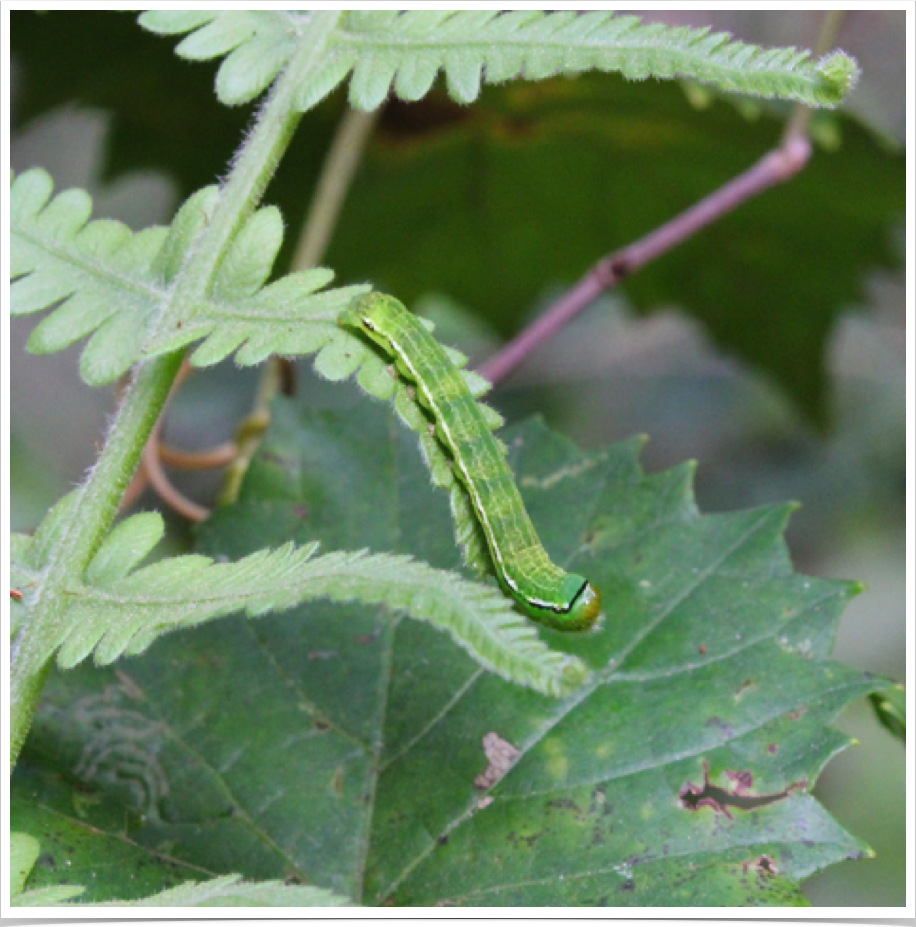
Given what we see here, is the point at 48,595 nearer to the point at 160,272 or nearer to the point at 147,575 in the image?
the point at 147,575

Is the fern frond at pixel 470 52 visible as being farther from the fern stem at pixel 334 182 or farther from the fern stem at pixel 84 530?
the fern stem at pixel 334 182

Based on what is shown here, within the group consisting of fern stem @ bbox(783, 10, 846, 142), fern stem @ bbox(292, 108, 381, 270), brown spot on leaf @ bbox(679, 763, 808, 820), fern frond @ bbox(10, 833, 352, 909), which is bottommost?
brown spot on leaf @ bbox(679, 763, 808, 820)

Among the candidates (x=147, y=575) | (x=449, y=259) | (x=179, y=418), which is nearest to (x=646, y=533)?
(x=147, y=575)

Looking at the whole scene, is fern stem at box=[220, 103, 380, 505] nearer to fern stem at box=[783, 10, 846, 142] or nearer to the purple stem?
the purple stem

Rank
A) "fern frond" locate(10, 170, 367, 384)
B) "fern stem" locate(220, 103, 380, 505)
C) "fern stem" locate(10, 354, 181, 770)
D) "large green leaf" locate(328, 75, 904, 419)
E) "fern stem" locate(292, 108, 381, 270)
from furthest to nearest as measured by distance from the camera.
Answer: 1. "large green leaf" locate(328, 75, 904, 419)
2. "fern stem" locate(292, 108, 381, 270)
3. "fern stem" locate(220, 103, 380, 505)
4. "fern frond" locate(10, 170, 367, 384)
5. "fern stem" locate(10, 354, 181, 770)

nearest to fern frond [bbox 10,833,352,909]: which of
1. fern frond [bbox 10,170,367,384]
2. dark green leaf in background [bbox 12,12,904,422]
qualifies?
fern frond [bbox 10,170,367,384]

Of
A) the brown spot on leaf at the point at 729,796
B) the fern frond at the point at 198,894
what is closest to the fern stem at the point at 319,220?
the fern frond at the point at 198,894

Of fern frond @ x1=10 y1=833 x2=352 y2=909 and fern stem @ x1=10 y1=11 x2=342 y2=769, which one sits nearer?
fern frond @ x1=10 y1=833 x2=352 y2=909
